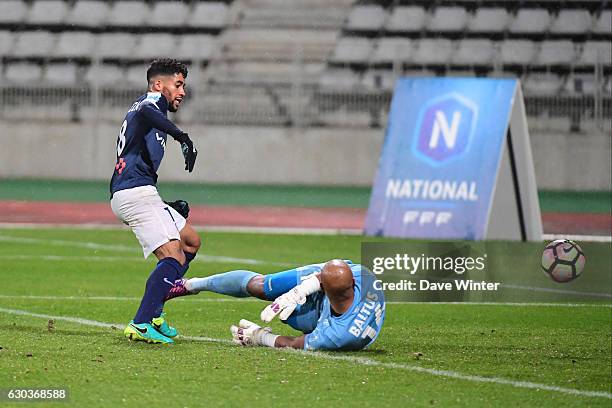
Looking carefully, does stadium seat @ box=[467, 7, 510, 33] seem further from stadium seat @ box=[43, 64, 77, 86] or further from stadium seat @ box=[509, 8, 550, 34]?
stadium seat @ box=[43, 64, 77, 86]

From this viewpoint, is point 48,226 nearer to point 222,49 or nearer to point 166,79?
point 166,79

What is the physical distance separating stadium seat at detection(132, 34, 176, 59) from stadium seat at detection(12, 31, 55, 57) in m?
2.26

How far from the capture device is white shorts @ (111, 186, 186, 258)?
9052 mm

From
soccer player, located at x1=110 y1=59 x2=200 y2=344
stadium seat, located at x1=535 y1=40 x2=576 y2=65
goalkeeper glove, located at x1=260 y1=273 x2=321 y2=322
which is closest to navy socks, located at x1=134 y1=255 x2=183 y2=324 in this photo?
soccer player, located at x1=110 y1=59 x2=200 y2=344

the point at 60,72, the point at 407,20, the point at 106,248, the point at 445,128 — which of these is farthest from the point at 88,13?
the point at 445,128

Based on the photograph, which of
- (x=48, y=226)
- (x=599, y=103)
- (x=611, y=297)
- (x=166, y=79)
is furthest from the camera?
(x=599, y=103)

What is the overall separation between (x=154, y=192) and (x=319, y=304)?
1487 millimetres

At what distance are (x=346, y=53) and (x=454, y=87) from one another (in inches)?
531

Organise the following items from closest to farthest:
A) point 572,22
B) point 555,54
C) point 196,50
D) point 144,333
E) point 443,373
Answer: point 443,373 → point 144,333 → point 555,54 → point 572,22 → point 196,50

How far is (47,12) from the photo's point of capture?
33469mm

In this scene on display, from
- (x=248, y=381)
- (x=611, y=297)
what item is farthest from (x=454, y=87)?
(x=248, y=381)

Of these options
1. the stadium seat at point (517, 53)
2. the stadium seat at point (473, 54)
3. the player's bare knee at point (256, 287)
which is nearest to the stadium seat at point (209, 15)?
the stadium seat at point (473, 54)

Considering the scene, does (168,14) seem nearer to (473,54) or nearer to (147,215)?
(473,54)

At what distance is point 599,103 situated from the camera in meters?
26.4
